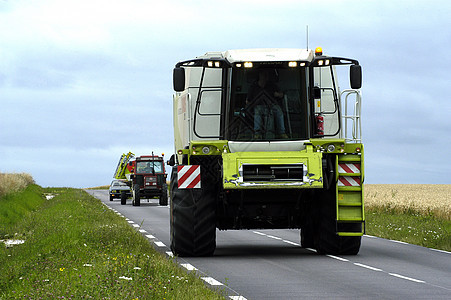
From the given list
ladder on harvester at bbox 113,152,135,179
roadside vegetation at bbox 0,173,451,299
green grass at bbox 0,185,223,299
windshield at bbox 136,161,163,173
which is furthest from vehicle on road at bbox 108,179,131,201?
green grass at bbox 0,185,223,299

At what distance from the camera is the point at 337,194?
15.6 m

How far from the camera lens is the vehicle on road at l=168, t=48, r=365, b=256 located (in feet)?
50.5

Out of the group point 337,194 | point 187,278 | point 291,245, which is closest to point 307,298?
point 187,278

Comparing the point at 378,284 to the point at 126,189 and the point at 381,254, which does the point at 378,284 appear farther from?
the point at 126,189

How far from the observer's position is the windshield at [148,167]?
45.3 metres

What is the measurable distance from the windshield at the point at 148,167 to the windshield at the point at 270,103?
1175 inches

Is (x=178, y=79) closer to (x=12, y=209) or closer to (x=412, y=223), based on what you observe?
(x=412, y=223)

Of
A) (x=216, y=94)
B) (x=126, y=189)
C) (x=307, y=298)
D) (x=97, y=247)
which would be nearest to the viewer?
(x=307, y=298)

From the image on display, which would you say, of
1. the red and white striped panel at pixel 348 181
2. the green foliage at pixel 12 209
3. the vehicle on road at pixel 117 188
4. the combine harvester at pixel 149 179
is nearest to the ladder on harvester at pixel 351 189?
the red and white striped panel at pixel 348 181

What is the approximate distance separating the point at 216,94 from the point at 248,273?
452cm

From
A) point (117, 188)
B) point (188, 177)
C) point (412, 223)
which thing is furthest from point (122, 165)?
point (188, 177)

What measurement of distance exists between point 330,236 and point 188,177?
316 centimetres

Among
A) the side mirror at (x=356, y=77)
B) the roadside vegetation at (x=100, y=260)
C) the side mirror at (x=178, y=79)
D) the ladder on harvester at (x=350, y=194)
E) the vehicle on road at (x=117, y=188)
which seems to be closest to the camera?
the roadside vegetation at (x=100, y=260)

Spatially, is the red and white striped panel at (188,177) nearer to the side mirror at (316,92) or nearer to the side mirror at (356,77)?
the side mirror at (316,92)
